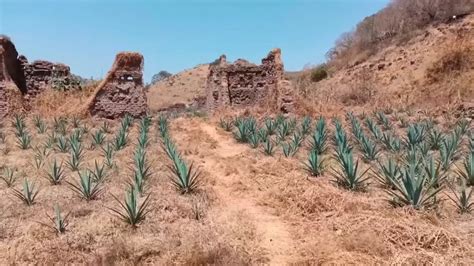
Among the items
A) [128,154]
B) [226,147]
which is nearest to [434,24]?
[226,147]

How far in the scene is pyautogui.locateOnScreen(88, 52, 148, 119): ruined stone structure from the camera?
13.8m

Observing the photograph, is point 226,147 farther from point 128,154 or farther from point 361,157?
point 361,157

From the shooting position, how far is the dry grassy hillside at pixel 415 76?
16419 millimetres

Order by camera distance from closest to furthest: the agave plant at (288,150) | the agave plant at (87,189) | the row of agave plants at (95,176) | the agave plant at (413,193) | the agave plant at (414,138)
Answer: the agave plant at (413,193), the row of agave plants at (95,176), the agave plant at (87,189), the agave plant at (288,150), the agave plant at (414,138)

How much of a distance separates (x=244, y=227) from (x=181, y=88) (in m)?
34.5

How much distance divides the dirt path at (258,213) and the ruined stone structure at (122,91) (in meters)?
6.02

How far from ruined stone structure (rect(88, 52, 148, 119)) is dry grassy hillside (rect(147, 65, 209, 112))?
54.8 ft

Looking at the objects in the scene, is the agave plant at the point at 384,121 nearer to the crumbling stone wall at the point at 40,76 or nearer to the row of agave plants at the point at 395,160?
the row of agave plants at the point at 395,160

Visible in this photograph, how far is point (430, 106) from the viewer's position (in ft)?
47.9

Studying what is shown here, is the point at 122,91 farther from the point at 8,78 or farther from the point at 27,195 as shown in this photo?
the point at 27,195

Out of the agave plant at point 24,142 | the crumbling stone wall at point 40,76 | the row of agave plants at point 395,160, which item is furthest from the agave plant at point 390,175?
the crumbling stone wall at point 40,76

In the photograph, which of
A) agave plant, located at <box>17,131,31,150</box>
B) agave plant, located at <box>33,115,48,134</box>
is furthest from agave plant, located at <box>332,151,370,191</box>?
agave plant, located at <box>33,115,48,134</box>

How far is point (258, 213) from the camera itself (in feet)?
18.1

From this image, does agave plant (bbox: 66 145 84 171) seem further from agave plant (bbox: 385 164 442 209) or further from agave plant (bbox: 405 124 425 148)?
agave plant (bbox: 405 124 425 148)
